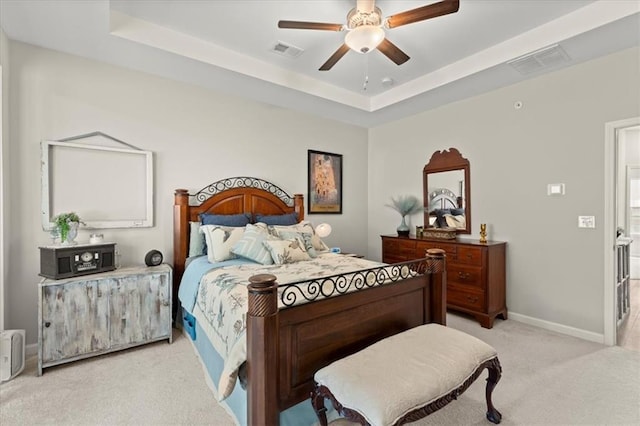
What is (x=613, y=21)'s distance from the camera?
2426mm

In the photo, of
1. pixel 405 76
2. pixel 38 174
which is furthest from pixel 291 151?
pixel 38 174

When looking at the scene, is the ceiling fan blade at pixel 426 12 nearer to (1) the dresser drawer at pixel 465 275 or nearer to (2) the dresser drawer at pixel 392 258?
(1) the dresser drawer at pixel 465 275

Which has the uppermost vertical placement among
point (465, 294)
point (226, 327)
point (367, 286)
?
point (367, 286)

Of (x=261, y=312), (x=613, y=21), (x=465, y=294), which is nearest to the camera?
(x=261, y=312)

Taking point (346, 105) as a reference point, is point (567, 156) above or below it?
below

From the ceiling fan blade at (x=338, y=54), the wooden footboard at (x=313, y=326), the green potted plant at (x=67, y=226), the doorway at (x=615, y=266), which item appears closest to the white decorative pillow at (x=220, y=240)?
the green potted plant at (x=67, y=226)

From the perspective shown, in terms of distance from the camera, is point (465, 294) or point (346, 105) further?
point (346, 105)

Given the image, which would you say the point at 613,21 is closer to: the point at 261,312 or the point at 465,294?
the point at 465,294

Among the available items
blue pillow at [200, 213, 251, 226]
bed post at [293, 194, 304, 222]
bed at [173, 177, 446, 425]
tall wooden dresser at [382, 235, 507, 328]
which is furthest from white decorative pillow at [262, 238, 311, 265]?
tall wooden dresser at [382, 235, 507, 328]

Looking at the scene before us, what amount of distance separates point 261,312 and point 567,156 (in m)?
3.54

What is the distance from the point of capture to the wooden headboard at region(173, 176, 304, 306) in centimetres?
338

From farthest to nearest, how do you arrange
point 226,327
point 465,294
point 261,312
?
point 465,294 → point 226,327 → point 261,312

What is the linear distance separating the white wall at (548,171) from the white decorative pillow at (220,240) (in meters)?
3.02

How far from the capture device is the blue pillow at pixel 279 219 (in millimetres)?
3815
